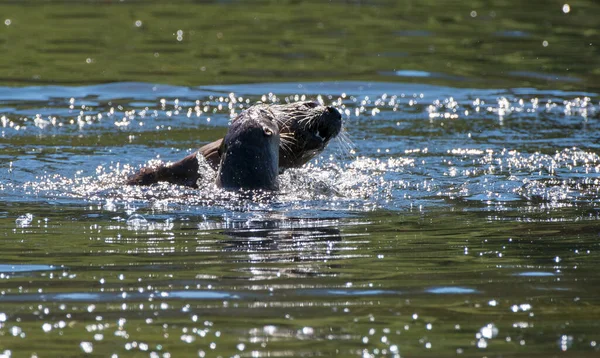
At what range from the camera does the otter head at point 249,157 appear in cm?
685

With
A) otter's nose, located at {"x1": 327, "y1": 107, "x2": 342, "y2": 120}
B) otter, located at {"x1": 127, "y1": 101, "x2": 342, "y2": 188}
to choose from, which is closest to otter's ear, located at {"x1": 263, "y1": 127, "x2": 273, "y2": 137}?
otter, located at {"x1": 127, "y1": 101, "x2": 342, "y2": 188}

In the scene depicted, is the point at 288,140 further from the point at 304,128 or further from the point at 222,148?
the point at 222,148

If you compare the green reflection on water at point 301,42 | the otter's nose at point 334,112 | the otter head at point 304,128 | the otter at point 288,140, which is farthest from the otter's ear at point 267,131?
the green reflection on water at point 301,42

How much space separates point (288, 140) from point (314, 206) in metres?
0.58

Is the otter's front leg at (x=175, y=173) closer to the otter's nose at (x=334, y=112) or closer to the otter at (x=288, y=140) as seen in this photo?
the otter at (x=288, y=140)

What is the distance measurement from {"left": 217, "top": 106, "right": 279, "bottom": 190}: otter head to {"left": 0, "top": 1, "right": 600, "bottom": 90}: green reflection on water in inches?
241

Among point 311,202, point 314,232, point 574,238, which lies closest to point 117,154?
point 311,202

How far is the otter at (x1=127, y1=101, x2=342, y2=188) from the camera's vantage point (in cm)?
731

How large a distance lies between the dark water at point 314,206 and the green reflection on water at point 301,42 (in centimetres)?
7

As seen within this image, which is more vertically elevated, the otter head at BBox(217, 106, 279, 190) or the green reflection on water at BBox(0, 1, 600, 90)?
the green reflection on water at BBox(0, 1, 600, 90)

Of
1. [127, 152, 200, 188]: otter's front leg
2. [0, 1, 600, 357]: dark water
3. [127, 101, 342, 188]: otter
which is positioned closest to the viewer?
[0, 1, 600, 357]: dark water

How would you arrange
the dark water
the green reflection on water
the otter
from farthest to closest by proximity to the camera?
1. the green reflection on water
2. the otter
3. the dark water

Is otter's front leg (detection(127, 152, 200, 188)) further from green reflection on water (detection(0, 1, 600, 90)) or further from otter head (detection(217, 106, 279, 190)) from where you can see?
green reflection on water (detection(0, 1, 600, 90))

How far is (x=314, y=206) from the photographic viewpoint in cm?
707
